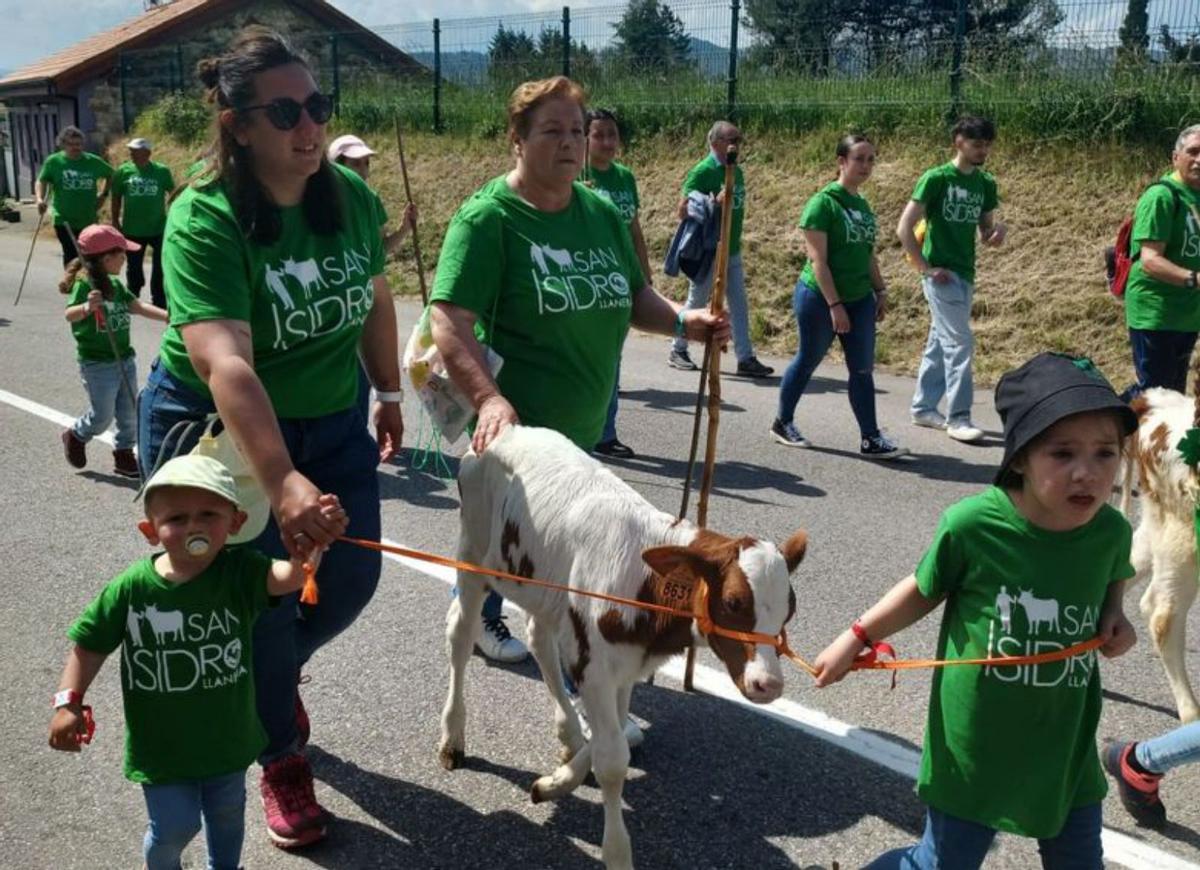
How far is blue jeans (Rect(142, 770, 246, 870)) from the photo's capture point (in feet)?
9.88

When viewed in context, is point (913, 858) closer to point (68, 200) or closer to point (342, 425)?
point (342, 425)

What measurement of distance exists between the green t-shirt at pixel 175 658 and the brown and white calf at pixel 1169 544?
320 cm

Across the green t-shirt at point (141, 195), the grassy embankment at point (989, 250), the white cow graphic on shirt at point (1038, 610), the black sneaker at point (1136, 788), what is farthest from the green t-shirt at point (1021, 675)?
the green t-shirt at point (141, 195)

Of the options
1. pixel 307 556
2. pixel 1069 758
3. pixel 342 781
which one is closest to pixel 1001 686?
pixel 1069 758

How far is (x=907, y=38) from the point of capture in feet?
61.6

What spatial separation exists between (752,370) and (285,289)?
842cm

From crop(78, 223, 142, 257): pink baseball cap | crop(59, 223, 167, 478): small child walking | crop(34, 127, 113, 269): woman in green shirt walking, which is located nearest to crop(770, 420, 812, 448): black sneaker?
crop(59, 223, 167, 478): small child walking

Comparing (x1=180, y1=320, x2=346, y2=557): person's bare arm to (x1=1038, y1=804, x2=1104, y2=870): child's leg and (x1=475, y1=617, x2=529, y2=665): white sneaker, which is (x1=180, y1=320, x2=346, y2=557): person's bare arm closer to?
(x1=1038, y1=804, x2=1104, y2=870): child's leg

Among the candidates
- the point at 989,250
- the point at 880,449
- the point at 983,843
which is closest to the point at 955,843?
the point at 983,843

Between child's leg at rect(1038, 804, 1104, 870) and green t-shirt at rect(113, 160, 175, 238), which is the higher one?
green t-shirt at rect(113, 160, 175, 238)

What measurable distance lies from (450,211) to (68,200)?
278 inches

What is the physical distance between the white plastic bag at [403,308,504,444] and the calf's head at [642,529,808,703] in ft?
3.89

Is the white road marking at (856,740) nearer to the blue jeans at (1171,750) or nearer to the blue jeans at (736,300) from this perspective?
the blue jeans at (1171,750)

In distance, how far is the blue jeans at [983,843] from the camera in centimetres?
277
